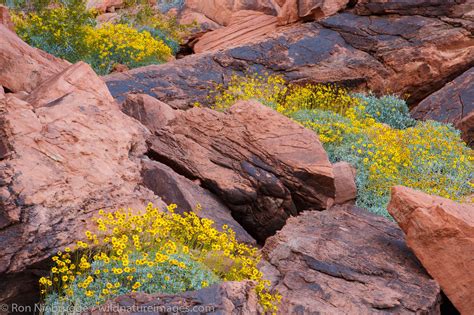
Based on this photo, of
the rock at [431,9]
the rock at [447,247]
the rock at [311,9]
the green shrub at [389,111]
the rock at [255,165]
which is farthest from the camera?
the rock at [311,9]

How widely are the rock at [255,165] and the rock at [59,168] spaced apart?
21.7 inches

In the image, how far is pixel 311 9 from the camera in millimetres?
16266

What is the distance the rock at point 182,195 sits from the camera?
24.6ft

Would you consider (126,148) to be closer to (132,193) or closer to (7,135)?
(132,193)

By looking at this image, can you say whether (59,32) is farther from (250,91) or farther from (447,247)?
(447,247)

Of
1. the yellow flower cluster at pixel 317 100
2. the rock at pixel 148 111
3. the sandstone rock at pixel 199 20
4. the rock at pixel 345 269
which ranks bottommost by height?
the sandstone rock at pixel 199 20

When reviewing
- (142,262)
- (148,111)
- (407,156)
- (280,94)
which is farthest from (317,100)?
(142,262)

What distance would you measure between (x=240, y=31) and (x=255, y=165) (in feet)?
32.6

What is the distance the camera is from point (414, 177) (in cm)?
1038

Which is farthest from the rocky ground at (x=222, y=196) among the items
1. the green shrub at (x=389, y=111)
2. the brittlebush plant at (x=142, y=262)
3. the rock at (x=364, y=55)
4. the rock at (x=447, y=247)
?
the green shrub at (x=389, y=111)

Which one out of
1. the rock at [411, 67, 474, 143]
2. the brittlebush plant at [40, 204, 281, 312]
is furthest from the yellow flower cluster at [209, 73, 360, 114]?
the brittlebush plant at [40, 204, 281, 312]

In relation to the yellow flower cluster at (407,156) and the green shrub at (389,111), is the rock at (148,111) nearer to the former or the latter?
the yellow flower cluster at (407,156)

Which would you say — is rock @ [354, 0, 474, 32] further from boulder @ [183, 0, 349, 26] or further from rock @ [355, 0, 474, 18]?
boulder @ [183, 0, 349, 26]

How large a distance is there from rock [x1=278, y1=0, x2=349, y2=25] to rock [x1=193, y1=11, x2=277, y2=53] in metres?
0.64
